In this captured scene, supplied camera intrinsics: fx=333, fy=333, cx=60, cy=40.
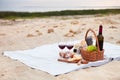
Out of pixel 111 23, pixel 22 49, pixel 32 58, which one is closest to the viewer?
pixel 32 58

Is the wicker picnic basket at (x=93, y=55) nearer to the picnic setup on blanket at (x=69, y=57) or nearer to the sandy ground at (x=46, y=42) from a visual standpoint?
the picnic setup on blanket at (x=69, y=57)

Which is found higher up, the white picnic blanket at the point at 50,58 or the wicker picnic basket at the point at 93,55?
the wicker picnic basket at the point at 93,55

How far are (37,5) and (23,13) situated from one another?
2.87 ft

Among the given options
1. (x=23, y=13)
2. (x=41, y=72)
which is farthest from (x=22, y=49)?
(x=23, y=13)

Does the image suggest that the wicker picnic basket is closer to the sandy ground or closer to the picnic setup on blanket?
the picnic setup on blanket

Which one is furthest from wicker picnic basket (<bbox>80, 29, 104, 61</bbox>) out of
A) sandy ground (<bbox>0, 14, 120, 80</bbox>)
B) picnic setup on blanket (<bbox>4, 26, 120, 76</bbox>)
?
sandy ground (<bbox>0, 14, 120, 80</bbox>)

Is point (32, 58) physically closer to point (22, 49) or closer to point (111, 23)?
point (22, 49)

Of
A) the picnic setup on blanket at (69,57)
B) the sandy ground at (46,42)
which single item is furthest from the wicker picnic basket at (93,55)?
the sandy ground at (46,42)

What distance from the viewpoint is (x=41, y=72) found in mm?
4277

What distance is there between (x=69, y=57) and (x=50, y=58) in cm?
34

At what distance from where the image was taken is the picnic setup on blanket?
4410 mm

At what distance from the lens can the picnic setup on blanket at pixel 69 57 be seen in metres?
4.41

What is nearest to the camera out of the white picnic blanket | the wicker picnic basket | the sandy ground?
the sandy ground

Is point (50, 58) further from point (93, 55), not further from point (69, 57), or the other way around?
point (93, 55)
